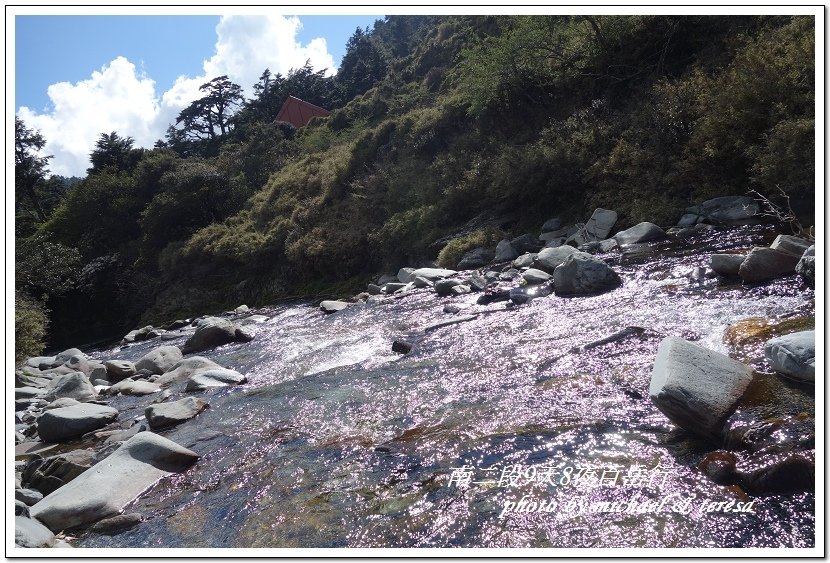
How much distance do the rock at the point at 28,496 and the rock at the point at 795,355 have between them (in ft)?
24.9

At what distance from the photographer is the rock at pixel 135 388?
Result: 10.2 meters

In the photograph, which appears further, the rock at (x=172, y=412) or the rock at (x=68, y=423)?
the rock at (x=68, y=423)

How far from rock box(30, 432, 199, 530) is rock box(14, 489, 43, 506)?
1.57 feet

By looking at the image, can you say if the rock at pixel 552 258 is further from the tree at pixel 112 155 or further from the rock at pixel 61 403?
the tree at pixel 112 155

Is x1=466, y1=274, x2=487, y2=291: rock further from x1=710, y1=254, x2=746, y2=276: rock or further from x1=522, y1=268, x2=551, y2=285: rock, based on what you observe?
x1=710, y1=254, x2=746, y2=276: rock

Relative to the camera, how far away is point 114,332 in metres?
29.1

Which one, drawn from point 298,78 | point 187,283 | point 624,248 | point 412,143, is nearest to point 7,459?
point 624,248

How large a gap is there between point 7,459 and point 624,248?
12.3 meters

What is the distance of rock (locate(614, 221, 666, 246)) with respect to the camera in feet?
41.8

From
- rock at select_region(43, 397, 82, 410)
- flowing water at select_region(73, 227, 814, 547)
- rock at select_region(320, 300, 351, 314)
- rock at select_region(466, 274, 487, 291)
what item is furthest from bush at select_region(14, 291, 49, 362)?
rock at select_region(466, 274, 487, 291)

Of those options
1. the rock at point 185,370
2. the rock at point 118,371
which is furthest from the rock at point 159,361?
the rock at point 185,370

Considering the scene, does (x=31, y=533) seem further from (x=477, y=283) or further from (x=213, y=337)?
(x=477, y=283)

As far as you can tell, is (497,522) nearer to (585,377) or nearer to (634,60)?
(585,377)

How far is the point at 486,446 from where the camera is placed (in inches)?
192
